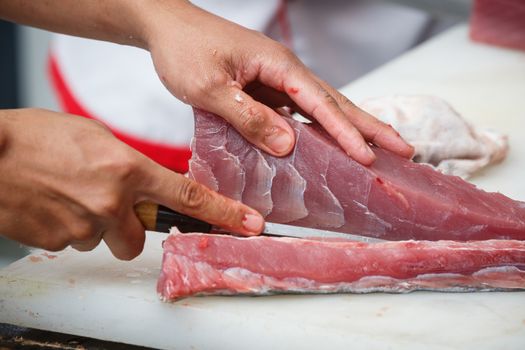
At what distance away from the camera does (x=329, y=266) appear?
5.91 feet

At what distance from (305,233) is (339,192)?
12 centimetres

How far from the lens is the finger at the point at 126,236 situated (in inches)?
67.8

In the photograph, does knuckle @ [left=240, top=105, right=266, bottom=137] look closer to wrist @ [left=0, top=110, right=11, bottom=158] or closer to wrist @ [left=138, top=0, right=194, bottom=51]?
wrist @ [left=138, top=0, right=194, bottom=51]

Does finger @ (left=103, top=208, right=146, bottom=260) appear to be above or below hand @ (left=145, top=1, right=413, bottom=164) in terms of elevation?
below

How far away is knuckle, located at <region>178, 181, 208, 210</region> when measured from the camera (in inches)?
67.6

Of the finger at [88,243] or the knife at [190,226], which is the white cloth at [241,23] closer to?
the knife at [190,226]

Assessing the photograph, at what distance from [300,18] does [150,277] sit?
6.11 ft

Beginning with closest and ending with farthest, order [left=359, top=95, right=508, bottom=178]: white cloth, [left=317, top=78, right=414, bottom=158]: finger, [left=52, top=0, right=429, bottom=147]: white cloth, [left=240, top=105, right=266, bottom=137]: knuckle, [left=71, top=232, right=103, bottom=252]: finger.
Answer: [left=71, top=232, right=103, bottom=252]: finger, [left=240, top=105, right=266, bottom=137]: knuckle, [left=317, top=78, right=414, bottom=158]: finger, [left=359, top=95, right=508, bottom=178]: white cloth, [left=52, top=0, right=429, bottom=147]: white cloth

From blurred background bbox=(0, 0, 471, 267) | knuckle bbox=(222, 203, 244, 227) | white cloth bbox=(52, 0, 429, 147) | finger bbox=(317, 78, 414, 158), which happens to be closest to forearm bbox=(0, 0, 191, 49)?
finger bbox=(317, 78, 414, 158)

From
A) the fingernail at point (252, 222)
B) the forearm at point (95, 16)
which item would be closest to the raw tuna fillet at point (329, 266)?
the fingernail at point (252, 222)

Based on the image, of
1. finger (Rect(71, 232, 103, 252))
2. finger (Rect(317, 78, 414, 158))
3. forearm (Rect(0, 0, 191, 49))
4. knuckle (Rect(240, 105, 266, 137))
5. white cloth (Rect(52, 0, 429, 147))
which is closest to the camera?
finger (Rect(71, 232, 103, 252))

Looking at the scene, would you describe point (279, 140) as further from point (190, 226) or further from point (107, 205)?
point (107, 205)

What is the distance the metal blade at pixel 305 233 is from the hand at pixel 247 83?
172mm

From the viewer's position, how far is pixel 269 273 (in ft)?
5.86
